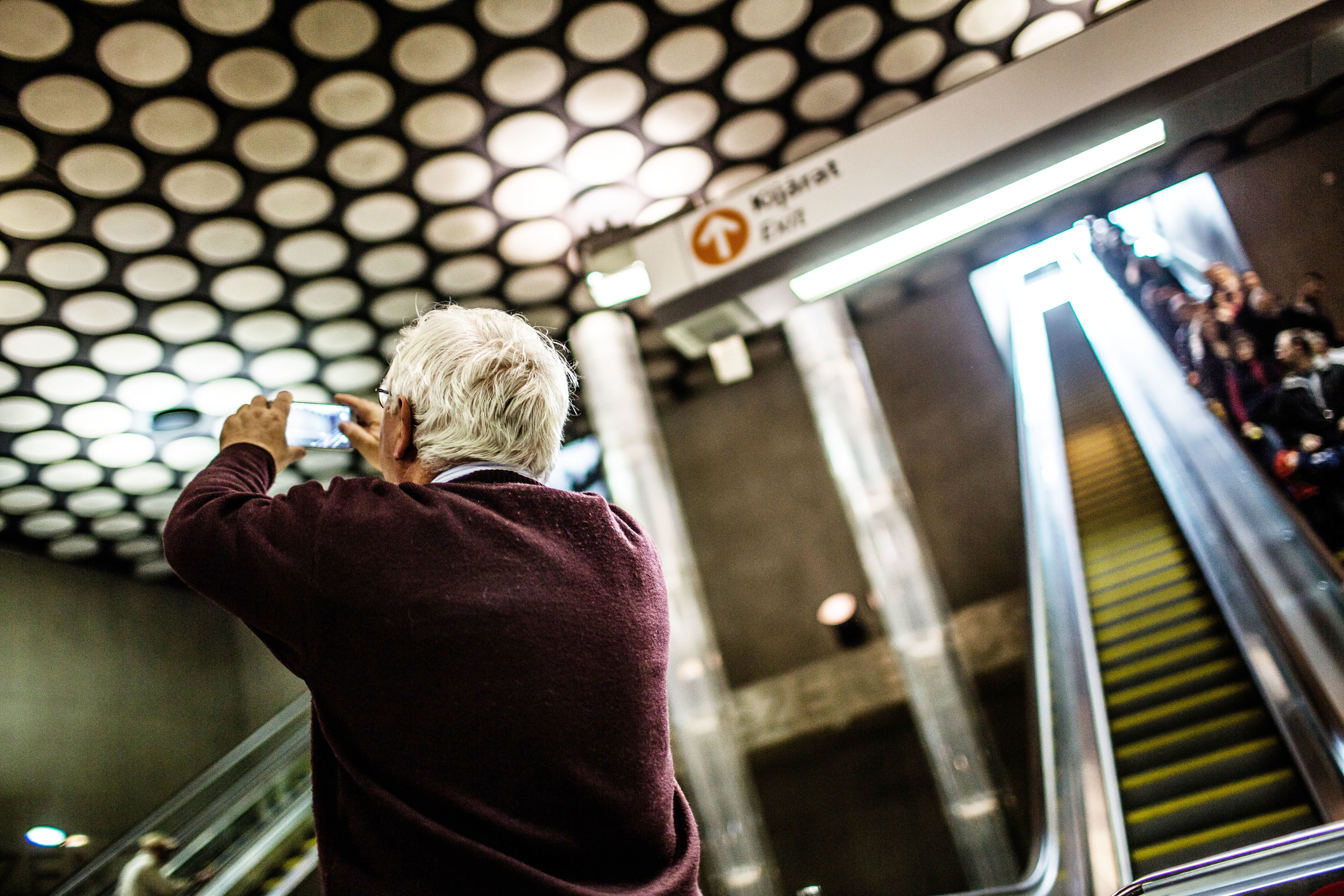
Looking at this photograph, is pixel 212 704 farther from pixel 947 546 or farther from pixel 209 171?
pixel 947 546

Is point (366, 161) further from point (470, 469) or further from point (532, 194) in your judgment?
point (470, 469)

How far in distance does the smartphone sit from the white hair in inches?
13.6

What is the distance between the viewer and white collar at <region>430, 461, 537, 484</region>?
1300 mm

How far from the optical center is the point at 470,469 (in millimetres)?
1301

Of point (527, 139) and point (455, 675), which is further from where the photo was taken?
point (527, 139)

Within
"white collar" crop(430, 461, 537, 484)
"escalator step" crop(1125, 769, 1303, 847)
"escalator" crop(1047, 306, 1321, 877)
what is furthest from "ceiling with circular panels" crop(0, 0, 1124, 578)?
"white collar" crop(430, 461, 537, 484)

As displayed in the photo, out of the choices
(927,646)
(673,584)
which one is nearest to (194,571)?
(673,584)

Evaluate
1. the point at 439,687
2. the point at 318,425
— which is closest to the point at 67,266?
the point at 318,425

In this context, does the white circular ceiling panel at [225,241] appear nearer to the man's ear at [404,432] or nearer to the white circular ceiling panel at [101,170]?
the white circular ceiling panel at [101,170]

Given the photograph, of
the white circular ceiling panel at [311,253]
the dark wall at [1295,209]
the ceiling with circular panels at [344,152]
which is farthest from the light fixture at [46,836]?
the dark wall at [1295,209]

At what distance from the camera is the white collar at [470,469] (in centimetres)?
130

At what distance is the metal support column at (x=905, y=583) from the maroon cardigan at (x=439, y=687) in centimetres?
596

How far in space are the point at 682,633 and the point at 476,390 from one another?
5671 millimetres

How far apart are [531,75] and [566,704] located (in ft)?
19.0
